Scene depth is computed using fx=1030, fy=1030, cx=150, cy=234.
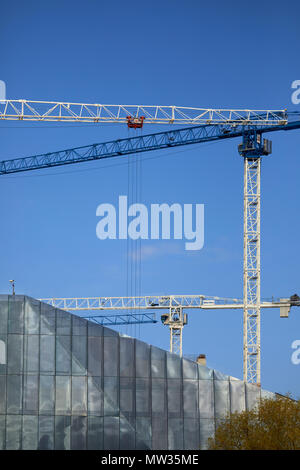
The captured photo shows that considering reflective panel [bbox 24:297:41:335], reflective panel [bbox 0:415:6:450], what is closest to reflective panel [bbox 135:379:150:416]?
reflective panel [bbox 24:297:41:335]

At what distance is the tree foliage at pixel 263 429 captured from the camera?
7619 cm

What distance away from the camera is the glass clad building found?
79.5 meters

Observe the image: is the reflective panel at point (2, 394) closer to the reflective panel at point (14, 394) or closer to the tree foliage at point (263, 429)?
the reflective panel at point (14, 394)

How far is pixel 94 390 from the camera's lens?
3172 inches

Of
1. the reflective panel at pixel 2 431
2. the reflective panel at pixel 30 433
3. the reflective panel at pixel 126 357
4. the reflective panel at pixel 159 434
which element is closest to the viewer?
the reflective panel at pixel 2 431

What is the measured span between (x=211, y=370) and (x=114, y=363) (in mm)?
7779

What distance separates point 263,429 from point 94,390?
13.4m

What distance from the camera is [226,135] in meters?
190

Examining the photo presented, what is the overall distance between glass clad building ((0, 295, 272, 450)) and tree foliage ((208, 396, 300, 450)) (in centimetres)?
269

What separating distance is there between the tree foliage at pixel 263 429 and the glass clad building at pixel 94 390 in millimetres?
2690

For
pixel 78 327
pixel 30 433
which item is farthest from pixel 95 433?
pixel 78 327

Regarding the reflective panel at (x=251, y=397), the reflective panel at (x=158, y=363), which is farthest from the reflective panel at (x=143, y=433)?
the reflective panel at (x=251, y=397)
